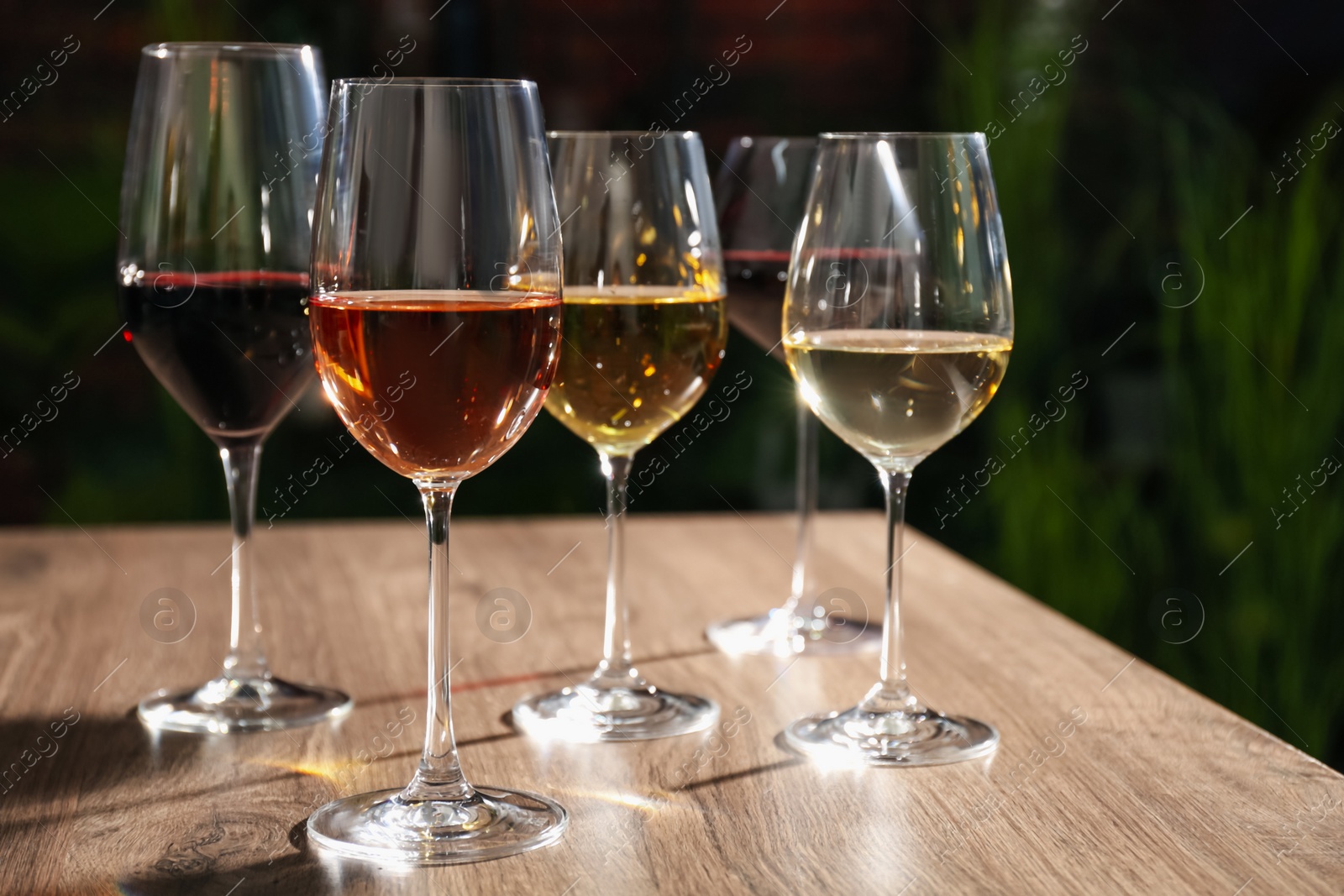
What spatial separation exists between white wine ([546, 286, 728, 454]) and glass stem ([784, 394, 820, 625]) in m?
0.21

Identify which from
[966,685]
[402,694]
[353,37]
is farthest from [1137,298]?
[402,694]

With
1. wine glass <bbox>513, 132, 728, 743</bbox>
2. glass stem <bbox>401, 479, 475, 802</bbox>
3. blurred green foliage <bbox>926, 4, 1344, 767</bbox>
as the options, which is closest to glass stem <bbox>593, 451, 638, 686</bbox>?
wine glass <bbox>513, 132, 728, 743</bbox>

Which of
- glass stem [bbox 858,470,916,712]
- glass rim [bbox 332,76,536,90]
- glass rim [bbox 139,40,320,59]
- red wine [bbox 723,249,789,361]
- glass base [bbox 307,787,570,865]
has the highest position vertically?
glass rim [bbox 139,40,320,59]

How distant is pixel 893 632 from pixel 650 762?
161 millimetres

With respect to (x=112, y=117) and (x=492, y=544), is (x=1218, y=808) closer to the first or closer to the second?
(x=492, y=544)

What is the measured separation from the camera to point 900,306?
2.55ft

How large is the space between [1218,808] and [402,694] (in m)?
0.45

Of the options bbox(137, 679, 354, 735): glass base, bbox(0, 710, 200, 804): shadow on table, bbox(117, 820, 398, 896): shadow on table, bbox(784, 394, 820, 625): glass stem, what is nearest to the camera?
bbox(117, 820, 398, 896): shadow on table

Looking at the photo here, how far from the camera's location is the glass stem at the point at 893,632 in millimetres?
817

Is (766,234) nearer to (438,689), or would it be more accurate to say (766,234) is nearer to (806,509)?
(806,509)

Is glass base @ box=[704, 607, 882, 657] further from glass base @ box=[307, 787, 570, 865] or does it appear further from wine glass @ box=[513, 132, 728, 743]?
glass base @ box=[307, 787, 570, 865]

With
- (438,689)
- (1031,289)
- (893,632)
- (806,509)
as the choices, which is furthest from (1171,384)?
(438,689)

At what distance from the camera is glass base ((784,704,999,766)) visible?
0.76 m

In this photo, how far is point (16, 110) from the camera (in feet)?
7.18
